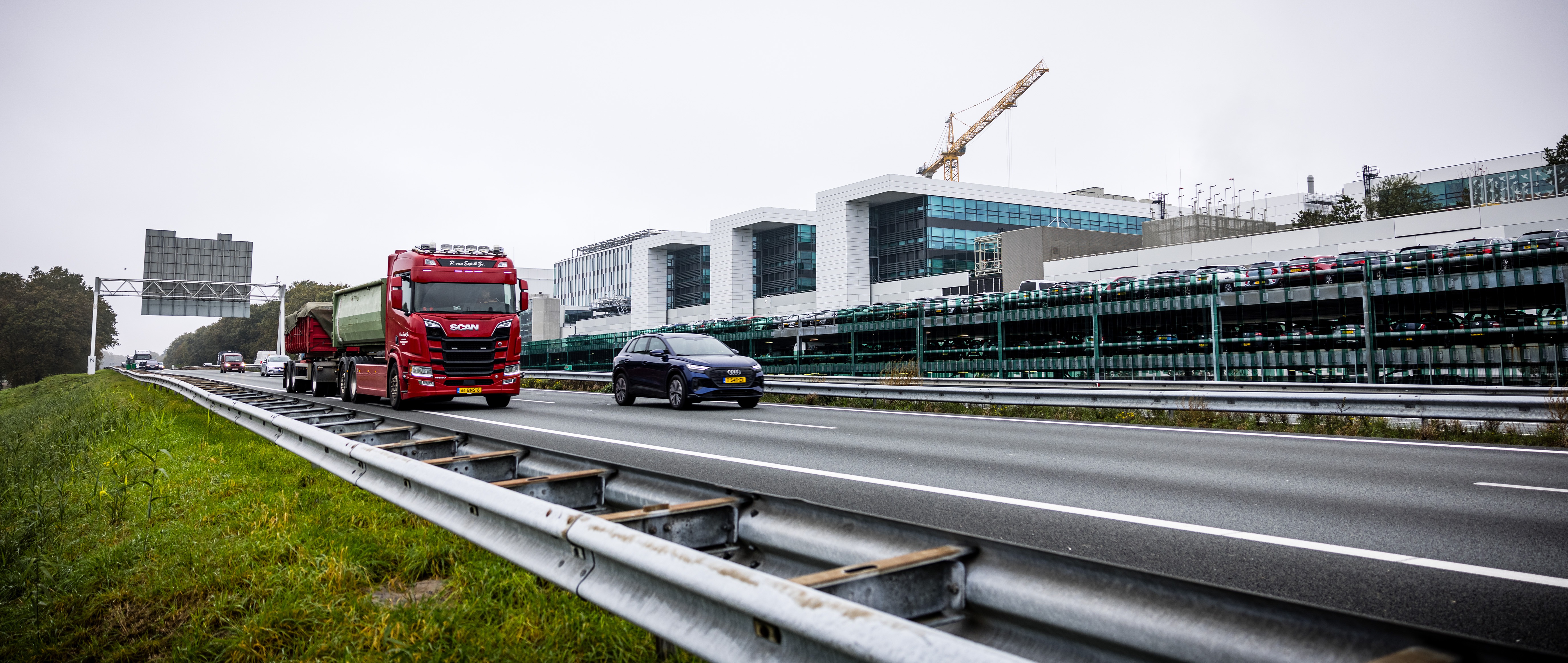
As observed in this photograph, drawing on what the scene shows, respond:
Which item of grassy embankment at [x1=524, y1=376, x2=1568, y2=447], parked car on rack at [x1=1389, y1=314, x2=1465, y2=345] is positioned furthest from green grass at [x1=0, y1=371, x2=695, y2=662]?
parked car on rack at [x1=1389, y1=314, x2=1465, y2=345]

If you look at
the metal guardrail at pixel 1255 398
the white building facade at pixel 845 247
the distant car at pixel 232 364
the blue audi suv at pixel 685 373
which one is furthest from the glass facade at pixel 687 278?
the metal guardrail at pixel 1255 398

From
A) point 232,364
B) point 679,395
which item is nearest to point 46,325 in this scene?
point 232,364

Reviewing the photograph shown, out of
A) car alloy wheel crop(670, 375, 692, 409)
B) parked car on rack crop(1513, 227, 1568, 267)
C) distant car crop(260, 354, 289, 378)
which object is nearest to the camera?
parked car on rack crop(1513, 227, 1568, 267)

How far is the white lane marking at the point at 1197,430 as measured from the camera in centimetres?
895

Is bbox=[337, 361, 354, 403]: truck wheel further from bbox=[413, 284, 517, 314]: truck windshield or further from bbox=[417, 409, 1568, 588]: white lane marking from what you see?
bbox=[417, 409, 1568, 588]: white lane marking

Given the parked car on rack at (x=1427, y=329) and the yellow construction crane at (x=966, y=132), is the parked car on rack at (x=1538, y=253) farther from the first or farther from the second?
the yellow construction crane at (x=966, y=132)

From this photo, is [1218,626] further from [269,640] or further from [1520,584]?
[269,640]

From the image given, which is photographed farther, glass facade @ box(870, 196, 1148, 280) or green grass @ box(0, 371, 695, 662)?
glass facade @ box(870, 196, 1148, 280)

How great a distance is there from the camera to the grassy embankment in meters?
9.41

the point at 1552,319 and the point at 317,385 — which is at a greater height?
the point at 1552,319

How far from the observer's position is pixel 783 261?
287 feet

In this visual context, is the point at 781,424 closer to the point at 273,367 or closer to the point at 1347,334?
the point at 1347,334

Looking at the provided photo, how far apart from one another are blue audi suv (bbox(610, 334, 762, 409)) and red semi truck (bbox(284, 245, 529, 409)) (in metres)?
2.33

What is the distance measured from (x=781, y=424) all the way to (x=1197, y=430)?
5.80 m
